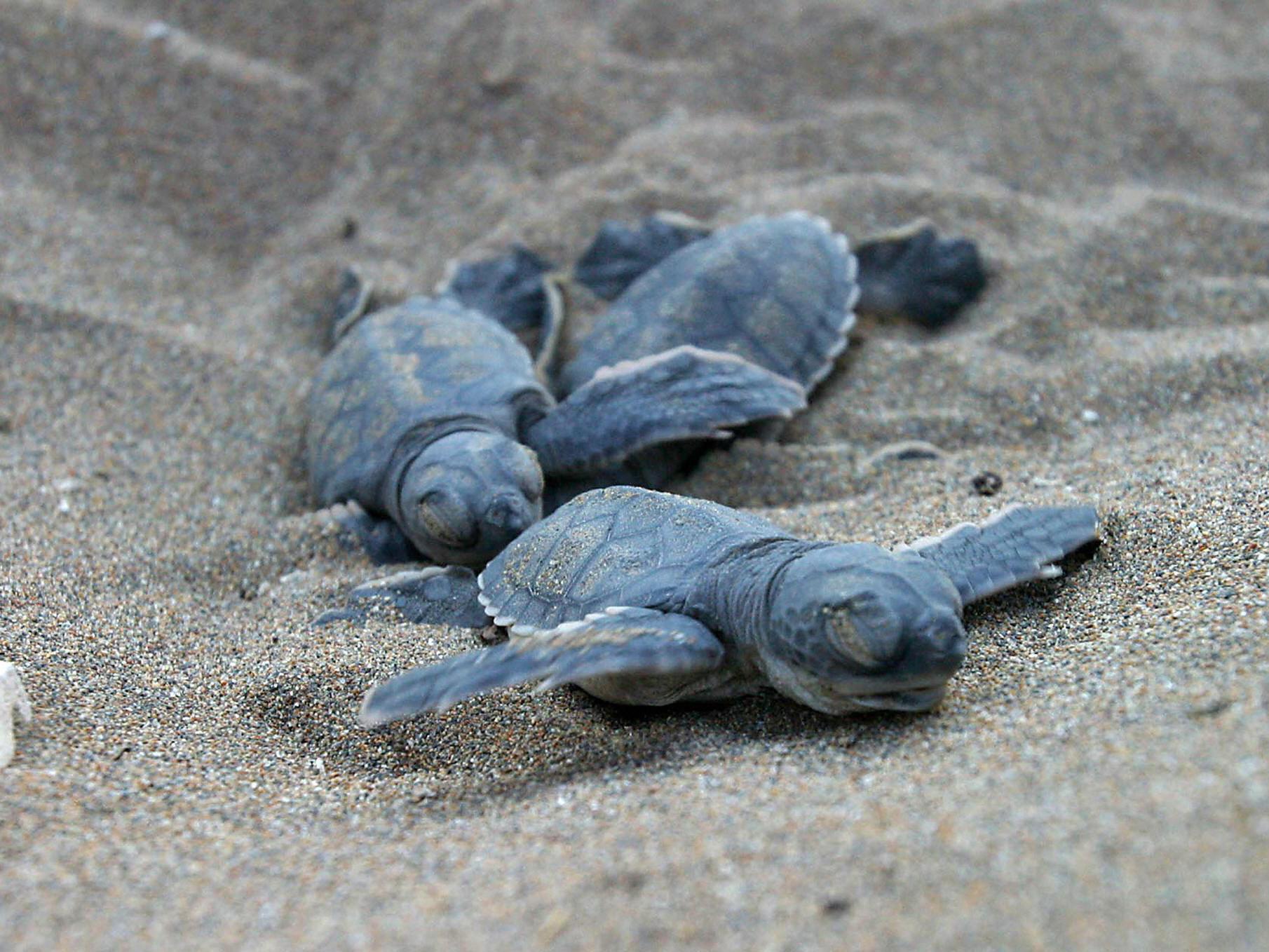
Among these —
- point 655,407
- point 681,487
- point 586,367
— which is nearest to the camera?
point 655,407

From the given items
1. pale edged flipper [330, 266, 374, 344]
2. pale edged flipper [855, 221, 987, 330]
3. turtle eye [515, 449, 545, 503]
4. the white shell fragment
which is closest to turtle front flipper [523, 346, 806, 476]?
turtle eye [515, 449, 545, 503]

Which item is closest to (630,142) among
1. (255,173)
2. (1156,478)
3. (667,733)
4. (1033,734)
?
(255,173)

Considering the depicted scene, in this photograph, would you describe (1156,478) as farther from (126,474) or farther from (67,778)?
(126,474)

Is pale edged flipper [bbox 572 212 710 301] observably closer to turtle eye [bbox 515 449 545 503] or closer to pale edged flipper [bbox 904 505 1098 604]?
turtle eye [bbox 515 449 545 503]

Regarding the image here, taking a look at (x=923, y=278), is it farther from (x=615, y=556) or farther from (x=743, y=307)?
(x=615, y=556)

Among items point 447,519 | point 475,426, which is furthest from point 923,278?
point 447,519

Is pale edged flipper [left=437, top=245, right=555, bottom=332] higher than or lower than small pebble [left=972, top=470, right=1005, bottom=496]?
higher
